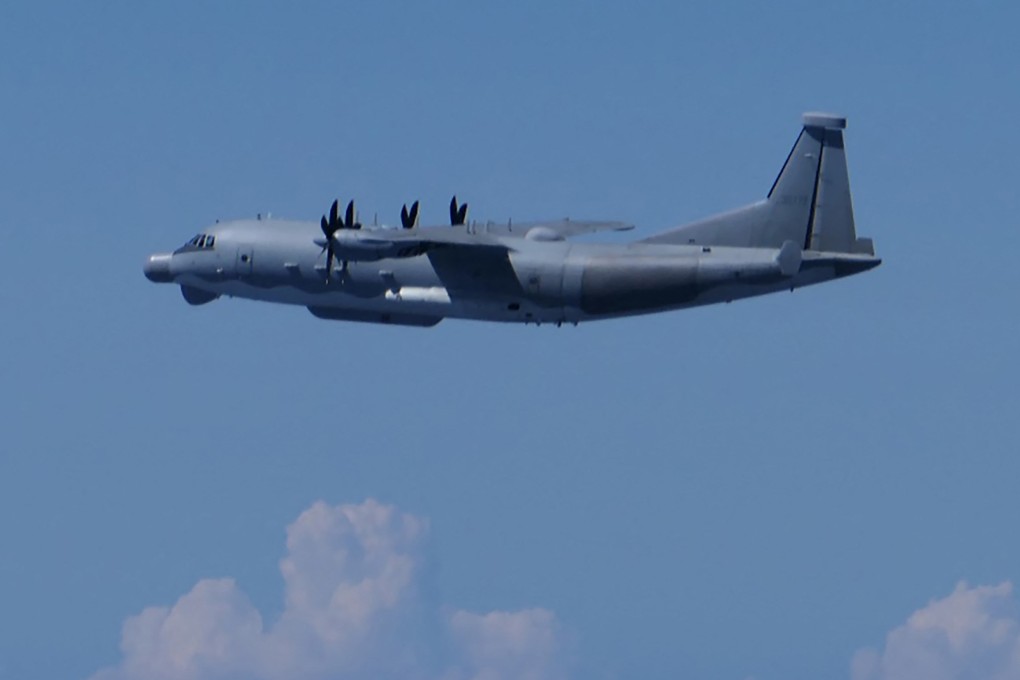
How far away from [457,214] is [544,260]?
799cm

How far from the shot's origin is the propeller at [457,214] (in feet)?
261

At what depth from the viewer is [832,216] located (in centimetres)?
7000

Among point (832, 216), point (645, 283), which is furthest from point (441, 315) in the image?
point (832, 216)

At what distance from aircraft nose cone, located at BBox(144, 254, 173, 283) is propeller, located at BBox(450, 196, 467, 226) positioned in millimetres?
9464

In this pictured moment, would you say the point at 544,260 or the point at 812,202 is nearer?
the point at 812,202

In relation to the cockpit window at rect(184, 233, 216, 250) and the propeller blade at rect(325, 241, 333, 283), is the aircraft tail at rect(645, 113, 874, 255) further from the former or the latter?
the cockpit window at rect(184, 233, 216, 250)

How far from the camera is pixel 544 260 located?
72.4m

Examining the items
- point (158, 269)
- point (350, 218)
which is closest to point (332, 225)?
point (350, 218)

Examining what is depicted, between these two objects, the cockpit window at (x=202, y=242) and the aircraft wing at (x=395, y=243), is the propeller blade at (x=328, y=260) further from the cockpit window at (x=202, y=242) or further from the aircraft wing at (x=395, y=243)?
the cockpit window at (x=202, y=242)

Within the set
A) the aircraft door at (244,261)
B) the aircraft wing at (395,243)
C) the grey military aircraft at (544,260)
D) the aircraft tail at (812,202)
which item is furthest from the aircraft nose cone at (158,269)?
the aircraft tail at (812,202)

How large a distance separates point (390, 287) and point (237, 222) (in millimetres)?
6888

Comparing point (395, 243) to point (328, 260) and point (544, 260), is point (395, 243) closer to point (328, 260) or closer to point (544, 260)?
point (328, 260)

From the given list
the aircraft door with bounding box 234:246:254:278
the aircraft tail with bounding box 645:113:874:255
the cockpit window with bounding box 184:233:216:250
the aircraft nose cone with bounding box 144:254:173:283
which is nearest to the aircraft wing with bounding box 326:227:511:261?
the aircraft door with bounding box 234:246:254:278

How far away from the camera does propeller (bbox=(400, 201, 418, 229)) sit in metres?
76.2
